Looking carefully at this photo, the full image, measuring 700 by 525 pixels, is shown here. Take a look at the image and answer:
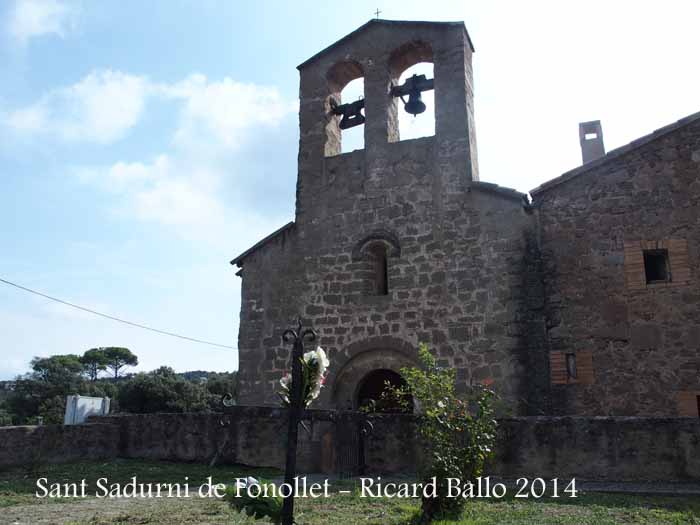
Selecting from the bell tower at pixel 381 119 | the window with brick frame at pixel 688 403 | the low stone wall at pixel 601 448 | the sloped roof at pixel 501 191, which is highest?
the bell tower at pixel 381 119

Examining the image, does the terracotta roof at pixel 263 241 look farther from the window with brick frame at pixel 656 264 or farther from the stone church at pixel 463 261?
the window with brick frame at pixel 656 264


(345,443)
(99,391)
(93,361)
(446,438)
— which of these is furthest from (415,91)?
(93,361)

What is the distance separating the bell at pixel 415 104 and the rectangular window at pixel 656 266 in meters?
5.65

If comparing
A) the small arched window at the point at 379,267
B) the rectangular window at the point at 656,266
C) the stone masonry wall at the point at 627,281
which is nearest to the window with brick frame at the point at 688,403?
the stone masonry wall at the point at 627,281

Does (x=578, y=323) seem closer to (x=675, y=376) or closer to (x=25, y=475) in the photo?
Answer: (x=675, y=376)

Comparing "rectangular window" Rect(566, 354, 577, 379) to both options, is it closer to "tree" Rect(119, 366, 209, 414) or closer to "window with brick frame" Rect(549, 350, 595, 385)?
"window with brick frame" Rect(549, 350, 595, 385)

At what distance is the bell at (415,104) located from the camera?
13.8m

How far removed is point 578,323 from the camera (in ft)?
36.7

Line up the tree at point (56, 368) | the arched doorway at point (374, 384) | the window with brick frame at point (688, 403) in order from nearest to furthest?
the window with brick frame at point (688, 403), the arched doorway at point (374, 384), the tree at point (56, 368)

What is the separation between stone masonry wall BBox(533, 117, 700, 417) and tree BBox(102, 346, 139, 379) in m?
63.5

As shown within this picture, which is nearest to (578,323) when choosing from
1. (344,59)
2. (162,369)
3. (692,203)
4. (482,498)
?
(692,203)

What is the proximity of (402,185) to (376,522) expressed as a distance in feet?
27.8

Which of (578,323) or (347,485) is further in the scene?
(578,323)

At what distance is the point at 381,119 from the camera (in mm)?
13508
